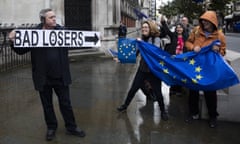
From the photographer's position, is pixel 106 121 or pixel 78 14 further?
pixel 78 14

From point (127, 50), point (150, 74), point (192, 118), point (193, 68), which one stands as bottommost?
point (192, 118)

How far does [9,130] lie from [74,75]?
564 centimetres

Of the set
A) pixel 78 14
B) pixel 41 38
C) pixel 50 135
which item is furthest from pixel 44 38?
pixel 78 14

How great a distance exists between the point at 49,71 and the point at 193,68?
95.1 inches

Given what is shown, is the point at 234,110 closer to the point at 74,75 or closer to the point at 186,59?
the point at 186,59

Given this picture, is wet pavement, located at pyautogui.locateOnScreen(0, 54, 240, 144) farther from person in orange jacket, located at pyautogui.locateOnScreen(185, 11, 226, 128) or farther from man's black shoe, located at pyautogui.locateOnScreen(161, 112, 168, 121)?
person in orange jacket, located at pyautogui.locateOnScreen(185, 11, 226, 128)

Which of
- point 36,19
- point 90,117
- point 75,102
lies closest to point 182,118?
point 90,117

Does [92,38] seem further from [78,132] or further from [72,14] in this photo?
[72,14]

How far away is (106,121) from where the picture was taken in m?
6.48

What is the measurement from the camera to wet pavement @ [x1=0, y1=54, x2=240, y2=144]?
18.4ft

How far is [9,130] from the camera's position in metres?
5.88

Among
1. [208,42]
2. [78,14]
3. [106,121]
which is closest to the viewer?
[208,42]

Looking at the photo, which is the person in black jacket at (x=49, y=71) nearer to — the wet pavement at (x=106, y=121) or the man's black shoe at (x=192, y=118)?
the wet pavement at (x=106, y=121)

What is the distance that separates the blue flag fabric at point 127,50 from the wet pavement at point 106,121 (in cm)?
98
